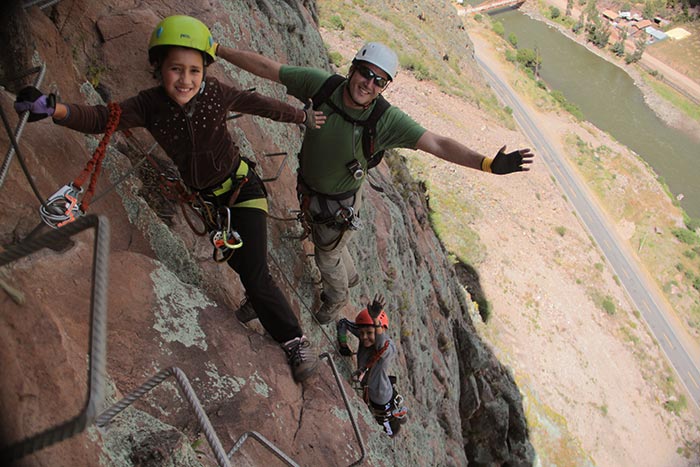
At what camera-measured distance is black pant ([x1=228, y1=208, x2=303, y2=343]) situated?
4.52 metres

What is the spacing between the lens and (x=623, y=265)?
4109cm

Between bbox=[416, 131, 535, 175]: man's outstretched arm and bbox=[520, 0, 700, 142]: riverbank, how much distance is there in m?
70.0

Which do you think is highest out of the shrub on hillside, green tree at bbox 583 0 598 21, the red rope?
green tree at bbox 583 0 598 21

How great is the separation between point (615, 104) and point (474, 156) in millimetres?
70899

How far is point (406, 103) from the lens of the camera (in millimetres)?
34281

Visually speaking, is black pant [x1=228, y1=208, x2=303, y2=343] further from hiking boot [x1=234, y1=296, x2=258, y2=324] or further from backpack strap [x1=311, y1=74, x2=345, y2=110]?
backpack strap [x1=311, y1=74, x2=345, y2=110]

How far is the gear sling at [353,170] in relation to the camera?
16.5 ft

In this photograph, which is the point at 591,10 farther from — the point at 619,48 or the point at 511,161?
the point at 511,161

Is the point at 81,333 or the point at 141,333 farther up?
the point at 81,333

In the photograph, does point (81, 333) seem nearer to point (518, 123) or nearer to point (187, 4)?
point (187, 4)

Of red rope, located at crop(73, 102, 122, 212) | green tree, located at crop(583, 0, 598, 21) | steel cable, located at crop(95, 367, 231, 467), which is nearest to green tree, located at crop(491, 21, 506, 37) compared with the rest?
green tree, located at crop(583, 0, 598, 21)

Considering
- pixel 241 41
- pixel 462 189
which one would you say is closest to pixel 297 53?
pixel 241 41

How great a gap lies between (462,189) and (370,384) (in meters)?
26.1

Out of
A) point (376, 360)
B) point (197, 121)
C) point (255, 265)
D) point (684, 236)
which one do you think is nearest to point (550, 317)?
point (376, 360)
